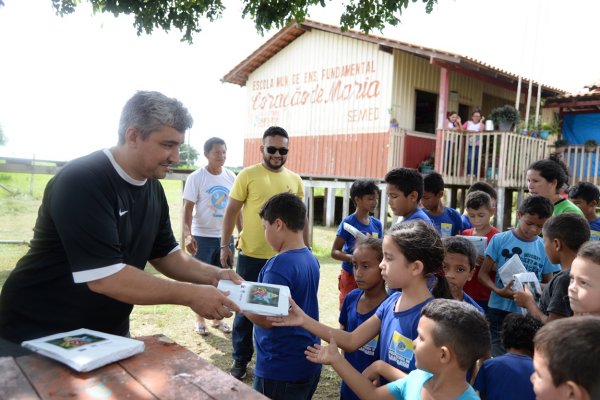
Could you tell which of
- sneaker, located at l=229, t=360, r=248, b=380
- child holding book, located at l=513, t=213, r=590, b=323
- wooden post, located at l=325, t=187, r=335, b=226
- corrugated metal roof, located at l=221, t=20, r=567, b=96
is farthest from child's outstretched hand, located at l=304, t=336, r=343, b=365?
wooden post, located at l=325, t=187, r=335, b=226

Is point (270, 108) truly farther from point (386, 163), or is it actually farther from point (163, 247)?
point (163, 247)

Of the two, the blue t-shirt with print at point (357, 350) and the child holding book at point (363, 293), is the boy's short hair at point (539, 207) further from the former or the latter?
the blue t-shirt with print at point (357, 350)

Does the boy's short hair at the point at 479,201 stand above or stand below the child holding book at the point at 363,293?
above

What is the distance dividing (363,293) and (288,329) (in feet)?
1.83

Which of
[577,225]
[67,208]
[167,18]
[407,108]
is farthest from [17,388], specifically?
[407,108]

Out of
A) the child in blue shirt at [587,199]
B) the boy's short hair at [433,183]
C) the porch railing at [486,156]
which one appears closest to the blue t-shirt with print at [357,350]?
the boy's short hair at [433,183]

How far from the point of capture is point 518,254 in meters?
3.91

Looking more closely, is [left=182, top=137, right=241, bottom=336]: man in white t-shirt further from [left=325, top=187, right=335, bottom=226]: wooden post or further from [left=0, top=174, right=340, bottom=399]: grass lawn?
[left=325, top=187, right=335, bottom=226]: wooden post

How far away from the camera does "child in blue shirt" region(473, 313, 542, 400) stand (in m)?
2.04

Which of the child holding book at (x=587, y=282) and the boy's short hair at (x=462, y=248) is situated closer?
the child holding book at (x=587, y=282)

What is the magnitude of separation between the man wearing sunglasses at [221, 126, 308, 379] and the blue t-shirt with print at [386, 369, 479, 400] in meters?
2.36

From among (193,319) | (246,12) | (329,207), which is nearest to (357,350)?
(193,319)

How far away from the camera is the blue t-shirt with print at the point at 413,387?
187 centimetres

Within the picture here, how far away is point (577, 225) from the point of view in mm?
3006
